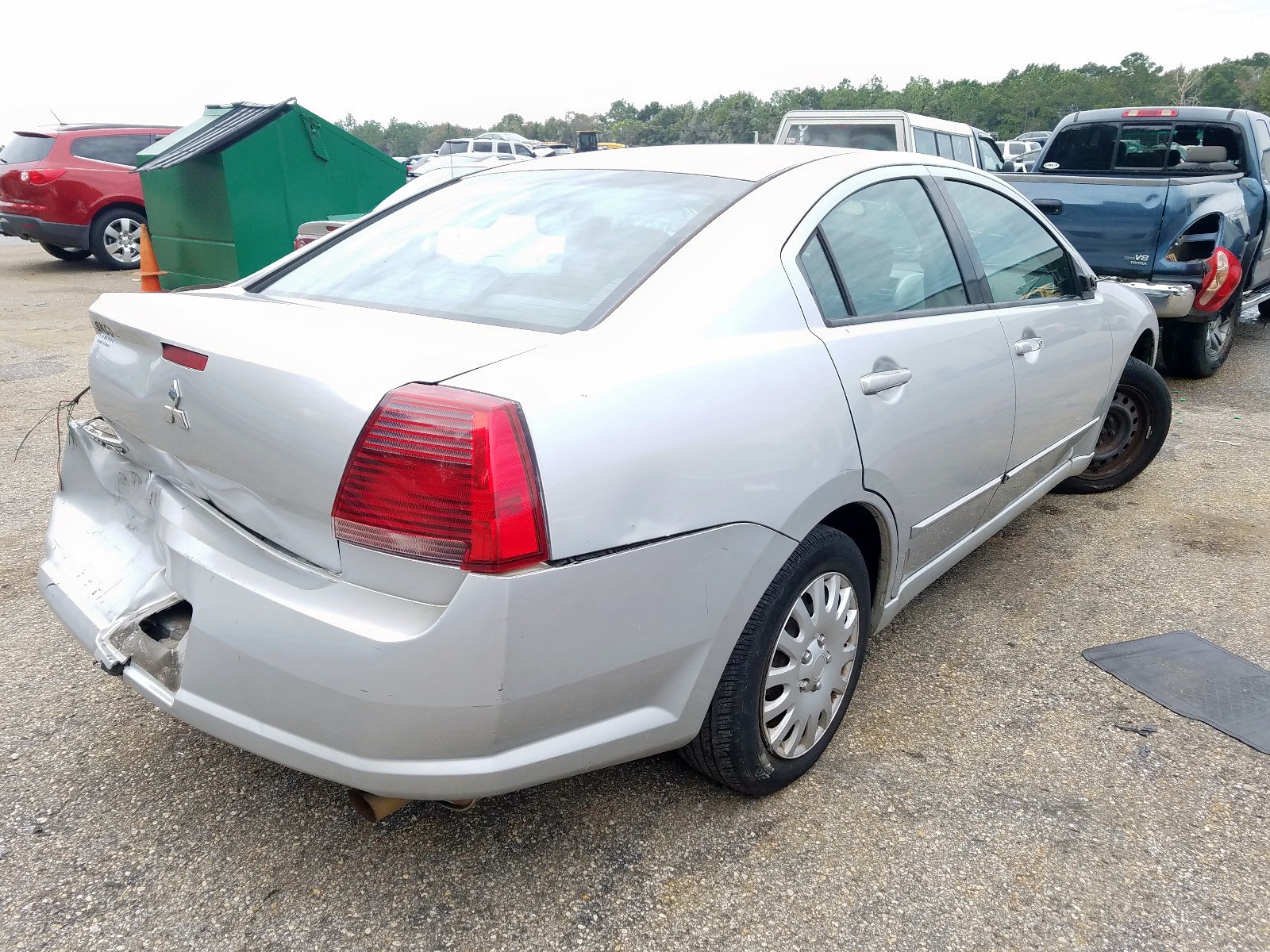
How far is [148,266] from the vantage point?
9102 millimetres

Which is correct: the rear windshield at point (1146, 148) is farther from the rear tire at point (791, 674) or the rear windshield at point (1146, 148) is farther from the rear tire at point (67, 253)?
the rear tire at point (67, 253)

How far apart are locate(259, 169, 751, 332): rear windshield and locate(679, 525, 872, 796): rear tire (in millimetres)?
752

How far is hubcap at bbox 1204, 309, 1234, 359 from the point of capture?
6816 mm

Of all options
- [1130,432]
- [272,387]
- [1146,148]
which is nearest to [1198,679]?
[1130,432]

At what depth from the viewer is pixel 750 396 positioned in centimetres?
207

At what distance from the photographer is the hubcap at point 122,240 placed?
12367 millimetres

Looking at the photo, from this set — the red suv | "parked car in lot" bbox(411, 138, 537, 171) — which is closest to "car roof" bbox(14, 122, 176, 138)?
the red suv

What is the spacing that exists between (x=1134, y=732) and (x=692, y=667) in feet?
4.90

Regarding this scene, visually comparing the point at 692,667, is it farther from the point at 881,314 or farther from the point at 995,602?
the point at 995,602

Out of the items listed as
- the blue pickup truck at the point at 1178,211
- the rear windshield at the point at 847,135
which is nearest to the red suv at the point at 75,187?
the rear windshield at the point at 847,135

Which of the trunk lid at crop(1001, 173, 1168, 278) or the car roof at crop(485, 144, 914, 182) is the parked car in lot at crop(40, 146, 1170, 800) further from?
the trunk lid at crop(1001, 173, 1168, 278)

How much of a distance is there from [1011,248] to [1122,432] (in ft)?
5.50

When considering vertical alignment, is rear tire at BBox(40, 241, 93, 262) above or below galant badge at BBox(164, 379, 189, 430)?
below

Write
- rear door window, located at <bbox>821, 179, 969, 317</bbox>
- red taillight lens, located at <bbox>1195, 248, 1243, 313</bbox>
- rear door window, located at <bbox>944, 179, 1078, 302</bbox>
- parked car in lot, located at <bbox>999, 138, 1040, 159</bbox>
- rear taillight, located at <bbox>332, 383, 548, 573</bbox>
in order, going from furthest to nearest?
parked car in lot, located at <bbox>999, 138, 1040, 159</bbox> → red taillight lens, located at <bbox>1195, 248, 1243, 313</bbox> → rear door window, located at <bbox>944, 179, 1078, 302</bbox> → rear door window, located at <bbox>821, 179, 969, 317</bbox> → rear taillight, located at <bbox>332, 383, 548, 573</bbox>
